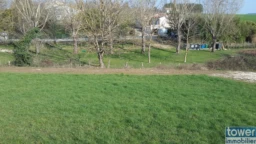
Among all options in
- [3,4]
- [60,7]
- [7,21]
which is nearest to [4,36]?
[7,21]

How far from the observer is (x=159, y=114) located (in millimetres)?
7875

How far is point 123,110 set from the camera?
8.26 metres

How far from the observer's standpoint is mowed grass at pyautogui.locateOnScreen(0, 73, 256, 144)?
21.9 ft

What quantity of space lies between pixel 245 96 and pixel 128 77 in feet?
18.4

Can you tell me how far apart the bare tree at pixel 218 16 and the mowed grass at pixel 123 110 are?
1344 inches

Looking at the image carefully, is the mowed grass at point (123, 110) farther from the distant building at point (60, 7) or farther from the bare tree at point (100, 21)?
the distant building at point (60, 7)

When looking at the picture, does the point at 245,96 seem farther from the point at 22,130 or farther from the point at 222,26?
the point at 222,26

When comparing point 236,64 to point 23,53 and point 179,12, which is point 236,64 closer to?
point 23,53

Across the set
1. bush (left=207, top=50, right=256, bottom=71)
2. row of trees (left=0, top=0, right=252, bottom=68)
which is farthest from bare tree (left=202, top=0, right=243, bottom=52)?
bush (left=207, top=50, right=256, bottom=71)

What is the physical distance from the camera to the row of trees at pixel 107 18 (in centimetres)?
2094

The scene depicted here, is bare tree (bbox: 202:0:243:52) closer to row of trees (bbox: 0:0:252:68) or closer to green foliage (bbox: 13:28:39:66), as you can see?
row of trees (bbox: 0:0:252:68)

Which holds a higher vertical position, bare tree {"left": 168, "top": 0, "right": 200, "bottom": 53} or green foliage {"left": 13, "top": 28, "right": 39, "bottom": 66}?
bare tree {"left": 168, "top": 0, "right": 200, "bottom": 53}

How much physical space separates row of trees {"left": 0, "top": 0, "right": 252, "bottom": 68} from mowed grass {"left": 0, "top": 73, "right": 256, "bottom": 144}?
9.41 metres

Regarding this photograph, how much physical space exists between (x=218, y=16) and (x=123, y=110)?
40.2 meters
